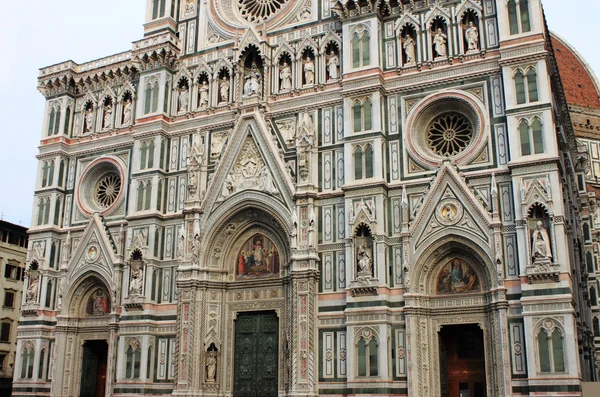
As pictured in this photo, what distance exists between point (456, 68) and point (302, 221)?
323 inches

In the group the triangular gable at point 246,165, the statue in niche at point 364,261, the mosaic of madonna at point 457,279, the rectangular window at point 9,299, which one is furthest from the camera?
the rectangular window at point 9,299

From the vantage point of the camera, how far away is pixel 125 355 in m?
29.0

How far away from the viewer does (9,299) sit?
1860 inches

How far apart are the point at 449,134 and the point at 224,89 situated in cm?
1044

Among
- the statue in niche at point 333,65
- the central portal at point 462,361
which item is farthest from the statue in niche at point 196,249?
the central portal at point 462,361

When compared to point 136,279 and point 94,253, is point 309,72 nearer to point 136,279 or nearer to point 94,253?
point 136,279

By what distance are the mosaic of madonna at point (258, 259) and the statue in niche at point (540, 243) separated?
1012cm

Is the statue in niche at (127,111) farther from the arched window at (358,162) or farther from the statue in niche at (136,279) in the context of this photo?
the arched window at (358,162)

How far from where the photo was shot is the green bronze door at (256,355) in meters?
27.2

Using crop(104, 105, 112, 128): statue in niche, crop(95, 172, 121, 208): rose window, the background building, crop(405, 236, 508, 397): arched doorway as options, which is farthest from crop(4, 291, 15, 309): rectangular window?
crop(405, 236, 508, 397): arched doorway

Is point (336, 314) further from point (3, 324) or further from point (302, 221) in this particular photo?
point (3, 324)

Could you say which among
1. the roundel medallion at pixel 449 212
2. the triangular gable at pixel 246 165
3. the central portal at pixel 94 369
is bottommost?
the central portal at pixel 94 369

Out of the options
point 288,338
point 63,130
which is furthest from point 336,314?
point 63,130

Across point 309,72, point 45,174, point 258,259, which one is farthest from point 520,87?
point 45,174
